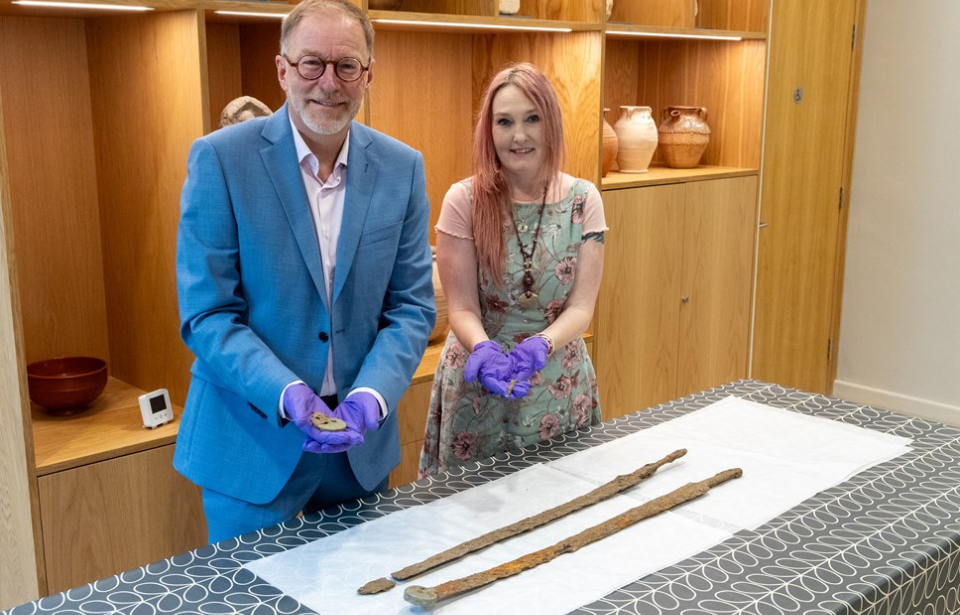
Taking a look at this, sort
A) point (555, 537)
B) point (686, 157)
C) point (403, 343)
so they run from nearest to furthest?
point (555, 537) → point (403, 343) → point (686, 157)

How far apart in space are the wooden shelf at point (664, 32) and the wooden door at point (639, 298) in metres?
0.53

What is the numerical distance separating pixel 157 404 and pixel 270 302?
0.87 metres

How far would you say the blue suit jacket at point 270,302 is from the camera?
163cm

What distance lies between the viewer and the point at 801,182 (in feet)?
13.3

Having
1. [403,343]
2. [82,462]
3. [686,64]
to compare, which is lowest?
[82,462]

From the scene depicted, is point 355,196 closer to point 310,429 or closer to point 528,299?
point 310,429

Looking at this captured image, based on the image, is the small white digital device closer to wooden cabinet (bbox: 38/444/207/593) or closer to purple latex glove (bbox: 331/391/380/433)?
wooden cabinet (bbox: 38/444/207/593)

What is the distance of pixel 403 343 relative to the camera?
5.86ft

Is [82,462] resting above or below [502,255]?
below

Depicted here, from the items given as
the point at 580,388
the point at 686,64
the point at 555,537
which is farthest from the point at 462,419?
the point at 686,64

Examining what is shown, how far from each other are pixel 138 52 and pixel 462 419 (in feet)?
4.08

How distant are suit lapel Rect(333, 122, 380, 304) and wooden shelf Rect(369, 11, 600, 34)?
881 mm

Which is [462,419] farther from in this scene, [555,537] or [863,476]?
[863,476]

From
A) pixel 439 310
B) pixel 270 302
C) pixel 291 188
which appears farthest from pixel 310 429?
pixel 439 310
